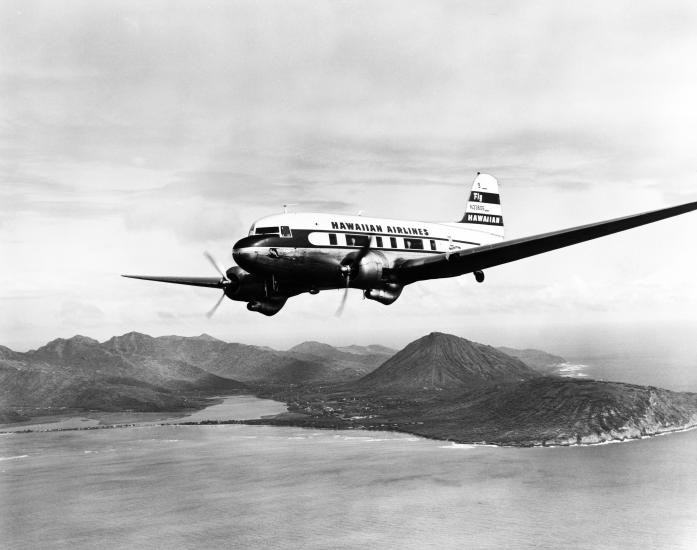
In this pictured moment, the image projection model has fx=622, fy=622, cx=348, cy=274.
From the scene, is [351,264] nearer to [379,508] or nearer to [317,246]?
[317,246]

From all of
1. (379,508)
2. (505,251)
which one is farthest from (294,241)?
(379,508)

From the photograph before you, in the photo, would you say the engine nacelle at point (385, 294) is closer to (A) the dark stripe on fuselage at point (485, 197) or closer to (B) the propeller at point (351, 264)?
(B) the propeller at point (351, 264)

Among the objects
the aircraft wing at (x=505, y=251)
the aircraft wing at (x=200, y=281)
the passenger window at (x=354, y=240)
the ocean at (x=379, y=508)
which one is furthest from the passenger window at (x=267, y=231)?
the ocean at (x=379, y=508)

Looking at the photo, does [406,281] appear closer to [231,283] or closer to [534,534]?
[231,283]

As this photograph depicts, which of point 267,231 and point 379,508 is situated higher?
point 267,231

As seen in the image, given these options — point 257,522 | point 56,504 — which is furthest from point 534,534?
point 56,504
